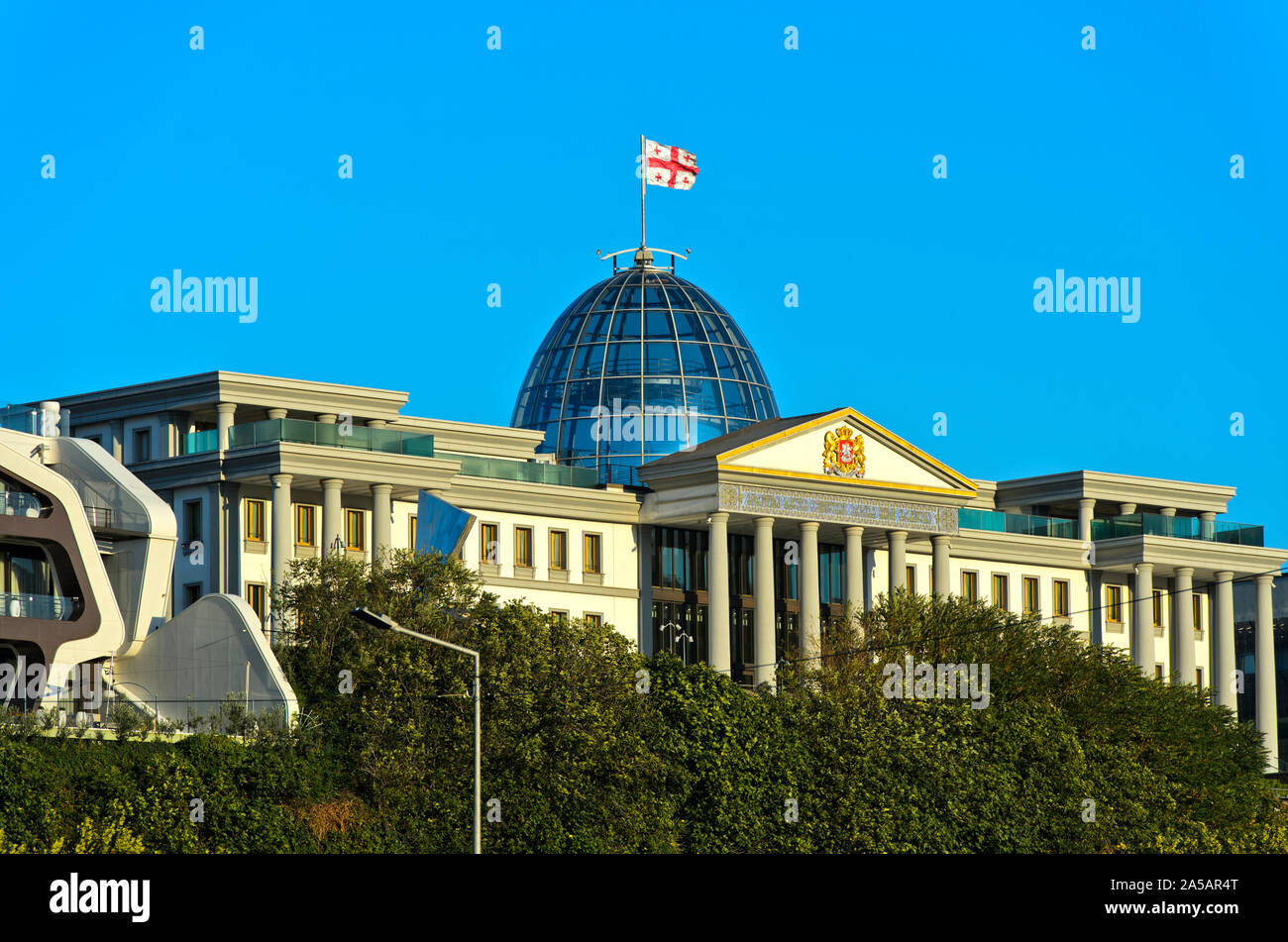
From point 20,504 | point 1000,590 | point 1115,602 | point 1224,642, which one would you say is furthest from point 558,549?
point 1224,642

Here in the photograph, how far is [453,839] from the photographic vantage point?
63.2m

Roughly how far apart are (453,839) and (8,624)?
17276 mm

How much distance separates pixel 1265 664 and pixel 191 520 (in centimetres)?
5743

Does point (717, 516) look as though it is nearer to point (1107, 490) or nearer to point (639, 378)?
point (639, 378)

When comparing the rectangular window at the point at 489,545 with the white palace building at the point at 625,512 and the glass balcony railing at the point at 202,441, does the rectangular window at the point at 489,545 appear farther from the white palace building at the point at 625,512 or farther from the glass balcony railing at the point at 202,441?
the glass balcony railing at the point at 202,441

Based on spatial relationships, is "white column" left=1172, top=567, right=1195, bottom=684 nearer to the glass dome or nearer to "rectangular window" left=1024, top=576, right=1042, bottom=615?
"rectangular window" left=1024, top=576, right=1042, bottom=615

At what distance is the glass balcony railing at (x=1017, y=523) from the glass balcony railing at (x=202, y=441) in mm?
37886

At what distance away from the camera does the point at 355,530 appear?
300 feet

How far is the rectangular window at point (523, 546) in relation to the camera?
316ft

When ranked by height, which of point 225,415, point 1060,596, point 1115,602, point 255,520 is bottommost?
point 1115,602

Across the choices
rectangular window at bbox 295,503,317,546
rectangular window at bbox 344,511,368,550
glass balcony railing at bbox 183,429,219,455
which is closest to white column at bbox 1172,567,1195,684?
rectangular window at bbox 344,511,368,550

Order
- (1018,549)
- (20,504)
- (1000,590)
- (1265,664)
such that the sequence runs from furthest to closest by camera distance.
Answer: (1265,664) → (1018,549) → (1000,590) → (20,504)
